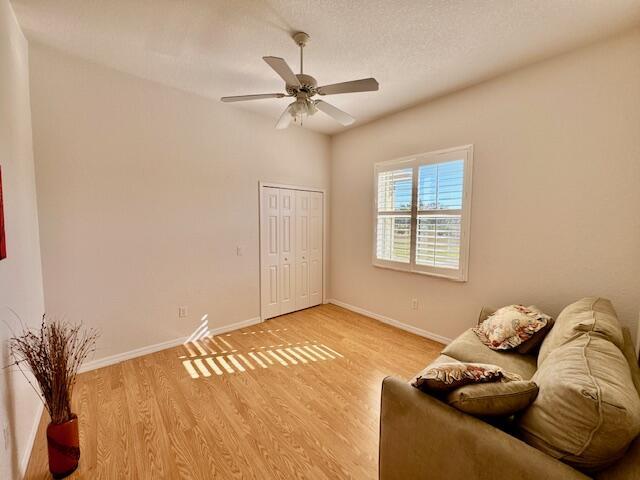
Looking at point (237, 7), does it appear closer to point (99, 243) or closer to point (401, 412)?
point (99, 243)

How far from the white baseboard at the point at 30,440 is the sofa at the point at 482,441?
6.63 ft

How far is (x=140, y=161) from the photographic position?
108 inches

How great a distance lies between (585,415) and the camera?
0.88m

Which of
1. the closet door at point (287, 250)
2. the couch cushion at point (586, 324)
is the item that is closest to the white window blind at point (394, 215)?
the closet door at point (287, 250)

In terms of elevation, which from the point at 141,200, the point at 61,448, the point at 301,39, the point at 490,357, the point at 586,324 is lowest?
the point at 61,448

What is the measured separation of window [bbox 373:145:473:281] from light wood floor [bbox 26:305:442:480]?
3.27 feet

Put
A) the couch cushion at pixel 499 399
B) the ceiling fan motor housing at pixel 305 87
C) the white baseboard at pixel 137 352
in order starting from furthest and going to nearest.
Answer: the white baseboard at pixel 137 352
the ceiling fan motor housing at pixel 305 87
the couch cushion at pixel 499 399

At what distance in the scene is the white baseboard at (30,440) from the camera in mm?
1538

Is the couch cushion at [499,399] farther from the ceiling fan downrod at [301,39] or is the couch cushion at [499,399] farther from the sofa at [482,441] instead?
the ceiling fan downrod at [301,39]

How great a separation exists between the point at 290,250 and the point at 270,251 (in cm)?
35

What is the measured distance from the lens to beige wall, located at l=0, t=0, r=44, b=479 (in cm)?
140

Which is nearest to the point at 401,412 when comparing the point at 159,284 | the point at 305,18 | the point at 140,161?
the point at 305,18

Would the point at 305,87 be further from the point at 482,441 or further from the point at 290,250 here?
the point at 290,250

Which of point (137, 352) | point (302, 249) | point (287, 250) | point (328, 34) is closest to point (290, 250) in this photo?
point (287, 250)
